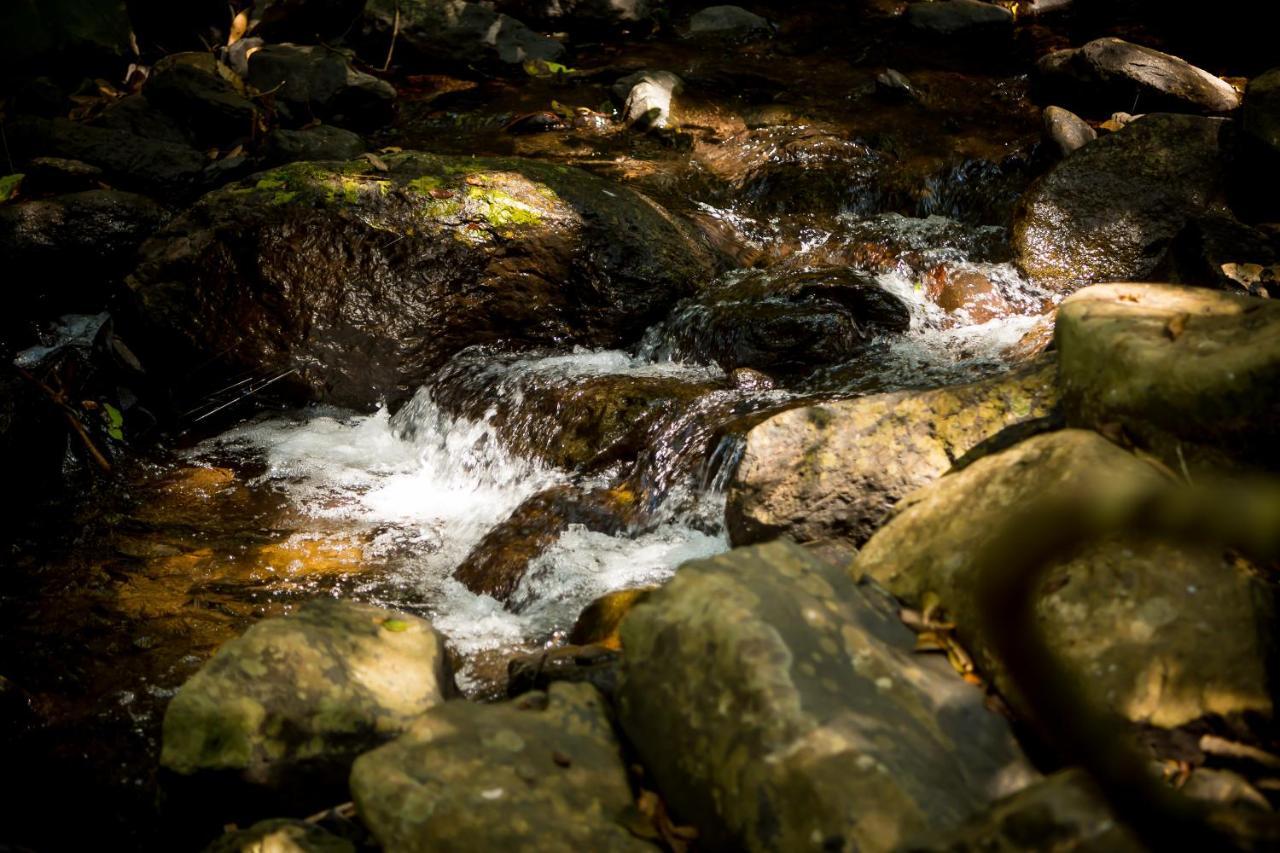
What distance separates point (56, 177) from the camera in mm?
8133

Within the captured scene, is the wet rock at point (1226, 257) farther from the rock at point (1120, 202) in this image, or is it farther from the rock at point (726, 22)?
the rock at point (726, 22)

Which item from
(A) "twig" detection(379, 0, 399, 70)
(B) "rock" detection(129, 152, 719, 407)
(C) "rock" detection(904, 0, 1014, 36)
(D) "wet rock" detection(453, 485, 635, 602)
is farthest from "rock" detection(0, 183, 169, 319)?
(C) "rock" detection(904, 0, 1014, 36)

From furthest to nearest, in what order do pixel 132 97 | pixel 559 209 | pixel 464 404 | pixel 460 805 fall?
pixel 132 97, pixel 559 209, pixel 464 404, pixel 460 805

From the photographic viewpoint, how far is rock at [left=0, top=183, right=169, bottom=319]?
7410mm

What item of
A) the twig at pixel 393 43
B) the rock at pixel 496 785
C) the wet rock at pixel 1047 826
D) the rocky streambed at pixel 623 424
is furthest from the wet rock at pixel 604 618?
the twig at pixel 393 43

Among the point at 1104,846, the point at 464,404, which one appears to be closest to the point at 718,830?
the point at 1104,846

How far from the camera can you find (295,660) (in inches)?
124

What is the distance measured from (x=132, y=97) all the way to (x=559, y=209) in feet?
19.7

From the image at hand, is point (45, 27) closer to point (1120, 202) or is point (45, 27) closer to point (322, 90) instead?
point (1120, 202)

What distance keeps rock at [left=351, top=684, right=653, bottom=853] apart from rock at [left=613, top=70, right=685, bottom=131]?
312 inches

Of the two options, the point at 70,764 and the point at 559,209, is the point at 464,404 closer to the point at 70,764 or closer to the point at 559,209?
the point at 559,209

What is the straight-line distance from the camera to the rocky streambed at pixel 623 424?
7.70 ft

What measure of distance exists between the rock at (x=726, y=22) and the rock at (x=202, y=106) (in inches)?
237

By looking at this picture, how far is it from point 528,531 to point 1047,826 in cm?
354
